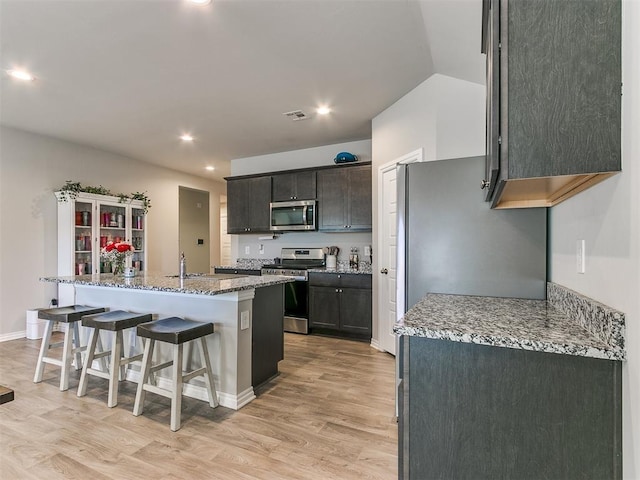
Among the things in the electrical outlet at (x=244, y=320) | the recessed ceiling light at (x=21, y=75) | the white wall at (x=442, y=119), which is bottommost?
the electrical outlet at (x=244, y=320)

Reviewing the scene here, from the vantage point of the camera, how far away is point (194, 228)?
725cm

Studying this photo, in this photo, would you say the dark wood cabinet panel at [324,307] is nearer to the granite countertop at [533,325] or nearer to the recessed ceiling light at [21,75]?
the granite countertop at [533,325]

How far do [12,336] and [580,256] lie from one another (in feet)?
19.1

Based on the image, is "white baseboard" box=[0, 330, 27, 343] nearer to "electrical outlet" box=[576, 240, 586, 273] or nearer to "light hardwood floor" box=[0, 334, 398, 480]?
"light hardwood floor" box=[0, 334, 398, 480]

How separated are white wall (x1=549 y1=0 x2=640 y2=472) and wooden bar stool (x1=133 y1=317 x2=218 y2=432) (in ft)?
7.14

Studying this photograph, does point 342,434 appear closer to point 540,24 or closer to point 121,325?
point 121,325

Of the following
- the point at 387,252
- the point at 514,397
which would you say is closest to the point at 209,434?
the point at 514,397

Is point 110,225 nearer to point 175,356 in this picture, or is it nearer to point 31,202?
point 31,202

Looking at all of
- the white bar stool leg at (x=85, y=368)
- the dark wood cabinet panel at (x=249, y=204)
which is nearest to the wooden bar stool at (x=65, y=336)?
the white bar stool leg at (x=85, y=368)

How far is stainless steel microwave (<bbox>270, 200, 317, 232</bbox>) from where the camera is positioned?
191 inches

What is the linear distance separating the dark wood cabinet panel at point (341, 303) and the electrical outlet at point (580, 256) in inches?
117

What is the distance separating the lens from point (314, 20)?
228 cm

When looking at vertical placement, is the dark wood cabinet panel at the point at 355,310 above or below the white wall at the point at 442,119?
below

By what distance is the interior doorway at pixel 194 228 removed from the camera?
698 centimetres
